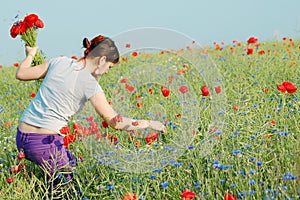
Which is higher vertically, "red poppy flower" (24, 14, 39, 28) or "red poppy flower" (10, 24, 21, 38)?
"red poppy flower" (24, 14, 39, 28)

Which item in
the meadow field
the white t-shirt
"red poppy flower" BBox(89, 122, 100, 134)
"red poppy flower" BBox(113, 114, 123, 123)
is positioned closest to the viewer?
the meadow field

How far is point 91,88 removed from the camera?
2.96m

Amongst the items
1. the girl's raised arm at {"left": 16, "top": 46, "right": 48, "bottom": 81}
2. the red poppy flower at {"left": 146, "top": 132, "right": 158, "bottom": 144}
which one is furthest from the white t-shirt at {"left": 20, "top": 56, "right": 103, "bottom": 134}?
the red poppy flower at {"left": 146, "top": 132, "right": 158, "bottom": 144}

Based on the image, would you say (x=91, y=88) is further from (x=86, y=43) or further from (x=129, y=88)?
(x=129, y=88)

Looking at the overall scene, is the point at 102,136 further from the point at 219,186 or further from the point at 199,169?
the point at 219,186

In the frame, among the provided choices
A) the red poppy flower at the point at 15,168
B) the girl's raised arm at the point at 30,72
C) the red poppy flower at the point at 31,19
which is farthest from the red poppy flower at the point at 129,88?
the red poppy flower at the point at 15,168

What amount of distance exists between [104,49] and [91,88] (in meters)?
0.28

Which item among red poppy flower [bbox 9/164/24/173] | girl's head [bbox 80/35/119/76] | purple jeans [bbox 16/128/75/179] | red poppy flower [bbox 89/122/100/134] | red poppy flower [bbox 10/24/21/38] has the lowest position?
red poppy flower [bbox 9/164/24/173]

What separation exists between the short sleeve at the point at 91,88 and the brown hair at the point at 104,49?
0.19 meters

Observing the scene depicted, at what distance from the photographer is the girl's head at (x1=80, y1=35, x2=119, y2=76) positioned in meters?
3.02

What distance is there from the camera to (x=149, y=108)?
4367mm

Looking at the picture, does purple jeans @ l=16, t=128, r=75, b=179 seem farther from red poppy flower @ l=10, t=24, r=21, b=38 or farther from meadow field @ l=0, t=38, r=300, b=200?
red poppy flower @ l=10, t=24, r=21, b=38

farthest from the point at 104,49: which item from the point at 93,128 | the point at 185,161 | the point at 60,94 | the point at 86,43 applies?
the point at 185,161

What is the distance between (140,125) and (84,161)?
48 cm
